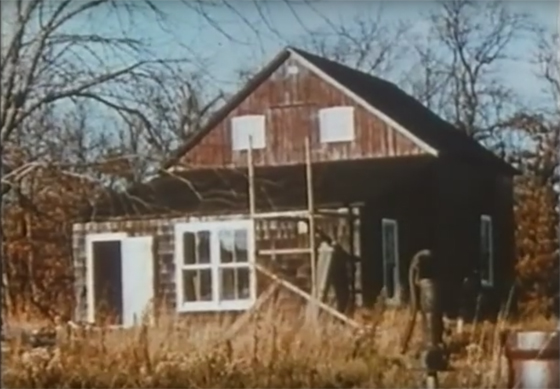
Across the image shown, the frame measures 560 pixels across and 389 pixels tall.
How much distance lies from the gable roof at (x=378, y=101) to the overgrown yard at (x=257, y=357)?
289mm

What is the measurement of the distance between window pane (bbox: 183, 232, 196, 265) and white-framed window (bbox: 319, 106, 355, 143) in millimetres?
264

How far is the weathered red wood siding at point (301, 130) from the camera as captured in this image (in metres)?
2.74

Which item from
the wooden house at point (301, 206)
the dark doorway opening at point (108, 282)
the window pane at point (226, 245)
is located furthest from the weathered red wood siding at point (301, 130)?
the dark doorway opening at point (108, 282)

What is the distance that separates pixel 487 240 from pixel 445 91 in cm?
25

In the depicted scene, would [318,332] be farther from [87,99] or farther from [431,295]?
[87,99]

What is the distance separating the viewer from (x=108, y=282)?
274cm

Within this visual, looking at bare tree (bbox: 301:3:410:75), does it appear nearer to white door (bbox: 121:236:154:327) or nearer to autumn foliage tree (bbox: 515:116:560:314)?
autumn foliage tree (bbox: 515:116:560:314)

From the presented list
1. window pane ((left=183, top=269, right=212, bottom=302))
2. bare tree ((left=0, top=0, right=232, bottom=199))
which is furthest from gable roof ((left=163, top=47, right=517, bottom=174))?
window pane ((left=183, top=269, right=212, bottom=302))

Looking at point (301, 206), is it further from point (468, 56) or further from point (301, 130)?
point (468, 56)

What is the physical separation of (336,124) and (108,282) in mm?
450

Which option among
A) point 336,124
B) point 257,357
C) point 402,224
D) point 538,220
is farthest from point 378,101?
point 257,357

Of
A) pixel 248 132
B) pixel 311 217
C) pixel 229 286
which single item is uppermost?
pixel 248 132

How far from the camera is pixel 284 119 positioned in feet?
9.00

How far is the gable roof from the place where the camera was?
2730 mm
